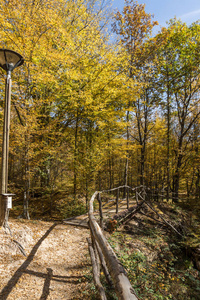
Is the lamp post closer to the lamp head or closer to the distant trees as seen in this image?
the lamp head

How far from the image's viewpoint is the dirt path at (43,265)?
2982 millimetres

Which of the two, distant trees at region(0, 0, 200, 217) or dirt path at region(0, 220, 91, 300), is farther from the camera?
distant trees at region(0, 0, 200, 217)

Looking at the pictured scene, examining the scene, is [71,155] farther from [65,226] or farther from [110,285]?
[110,285]

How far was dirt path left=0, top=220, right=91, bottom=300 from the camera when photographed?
9.78ft

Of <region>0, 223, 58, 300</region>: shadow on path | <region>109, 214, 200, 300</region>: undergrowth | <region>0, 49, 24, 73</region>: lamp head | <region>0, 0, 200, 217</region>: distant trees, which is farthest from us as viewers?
<region>0, 0, 200, 217</region>: distant trees

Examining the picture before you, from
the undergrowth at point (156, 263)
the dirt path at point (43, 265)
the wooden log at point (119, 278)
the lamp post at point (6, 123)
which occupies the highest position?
the lamp post at point (6, 123)

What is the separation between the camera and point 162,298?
12.1ft

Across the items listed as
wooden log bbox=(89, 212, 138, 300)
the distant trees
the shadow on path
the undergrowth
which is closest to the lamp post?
the shadow on path

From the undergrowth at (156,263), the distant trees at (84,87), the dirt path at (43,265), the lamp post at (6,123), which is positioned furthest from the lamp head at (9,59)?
the undergrowth at (156,263)

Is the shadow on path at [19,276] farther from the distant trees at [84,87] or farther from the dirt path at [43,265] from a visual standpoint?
the distant trees at [84,87]

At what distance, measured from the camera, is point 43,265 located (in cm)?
379

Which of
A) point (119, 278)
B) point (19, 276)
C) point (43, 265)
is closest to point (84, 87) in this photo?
point (43, 265)

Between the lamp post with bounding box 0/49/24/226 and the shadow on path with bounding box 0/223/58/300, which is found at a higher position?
the lamp post with bounding box 0/49/24/226

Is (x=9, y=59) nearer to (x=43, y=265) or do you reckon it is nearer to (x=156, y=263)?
(x=43, y=265)
